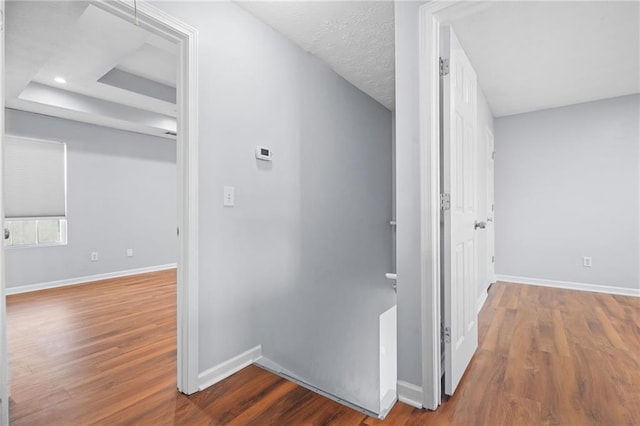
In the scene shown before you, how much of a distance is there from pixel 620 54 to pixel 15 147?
6680 mm

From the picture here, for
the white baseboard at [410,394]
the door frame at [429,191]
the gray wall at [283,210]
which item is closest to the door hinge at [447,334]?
the door frame at [429,191]

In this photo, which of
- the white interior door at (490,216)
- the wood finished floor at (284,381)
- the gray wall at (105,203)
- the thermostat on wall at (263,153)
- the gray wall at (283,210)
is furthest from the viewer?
the gray wall at (105,203)

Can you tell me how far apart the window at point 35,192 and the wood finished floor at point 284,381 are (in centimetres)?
155

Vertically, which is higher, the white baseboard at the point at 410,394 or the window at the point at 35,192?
the window at the point at 35,192

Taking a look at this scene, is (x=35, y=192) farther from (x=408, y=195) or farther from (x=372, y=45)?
(x=408, y=195)

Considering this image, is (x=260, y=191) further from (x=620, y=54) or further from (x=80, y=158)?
(x=80, y=158)

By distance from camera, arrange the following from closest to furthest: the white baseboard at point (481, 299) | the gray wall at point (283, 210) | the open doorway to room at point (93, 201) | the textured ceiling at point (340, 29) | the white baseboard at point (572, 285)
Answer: the open doorway to room at point (93, 201), the gray wall at point (283, 210), the textured ceiling at point (340, 29), the white baseboard at point (481, 299), the white baseboard at point (572, 285)

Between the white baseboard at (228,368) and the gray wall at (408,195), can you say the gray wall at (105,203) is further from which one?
the gray wall at (408,195)

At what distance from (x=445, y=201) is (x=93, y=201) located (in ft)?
16.5

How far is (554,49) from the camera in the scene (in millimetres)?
2604

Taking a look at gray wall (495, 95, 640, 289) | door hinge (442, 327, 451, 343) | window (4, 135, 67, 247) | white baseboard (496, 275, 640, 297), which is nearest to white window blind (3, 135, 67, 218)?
window (4, 135, 67, 247)

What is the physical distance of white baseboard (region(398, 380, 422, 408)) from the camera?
63.5 inches

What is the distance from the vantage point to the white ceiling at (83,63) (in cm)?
210

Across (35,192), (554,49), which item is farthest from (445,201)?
(35,192)
